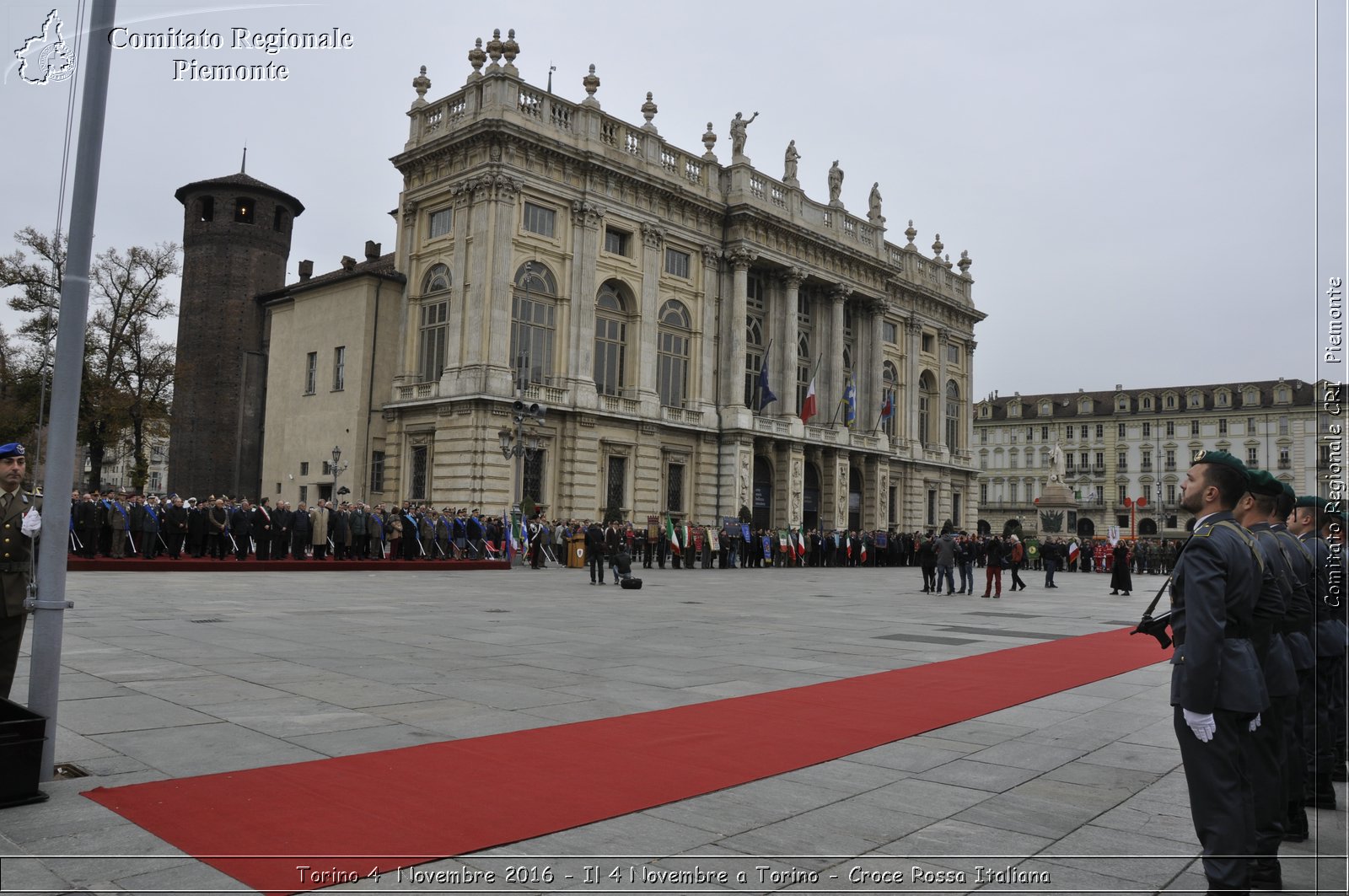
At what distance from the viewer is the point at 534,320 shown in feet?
119

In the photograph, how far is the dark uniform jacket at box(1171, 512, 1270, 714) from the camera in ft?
13.9

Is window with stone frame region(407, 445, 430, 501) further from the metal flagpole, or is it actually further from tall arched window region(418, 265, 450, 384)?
the metal flagpole

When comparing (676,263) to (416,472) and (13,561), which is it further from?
(13,561)

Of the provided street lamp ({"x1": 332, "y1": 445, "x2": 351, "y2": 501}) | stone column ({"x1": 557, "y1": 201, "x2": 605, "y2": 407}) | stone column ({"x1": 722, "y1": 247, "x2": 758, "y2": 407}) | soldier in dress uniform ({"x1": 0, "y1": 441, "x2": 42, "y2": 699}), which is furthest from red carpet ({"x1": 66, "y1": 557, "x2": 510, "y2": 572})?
soldier in dress uniform ({"x1": 0, "y1": 441, "x2": 42, "y2": 699})

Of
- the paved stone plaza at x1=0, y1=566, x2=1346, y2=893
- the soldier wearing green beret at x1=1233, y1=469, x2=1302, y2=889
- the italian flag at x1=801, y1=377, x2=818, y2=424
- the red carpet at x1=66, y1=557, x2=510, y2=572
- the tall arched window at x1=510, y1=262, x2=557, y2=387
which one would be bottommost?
the paved stone plaza at x1=0, y1=566, x2=1346, y2=893

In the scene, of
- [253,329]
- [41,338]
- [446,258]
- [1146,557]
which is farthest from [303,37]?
[1146,557]

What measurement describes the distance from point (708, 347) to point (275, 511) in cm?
2116

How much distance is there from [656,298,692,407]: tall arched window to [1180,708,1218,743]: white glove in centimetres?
3704

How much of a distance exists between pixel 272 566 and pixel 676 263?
Answer: 22.8m

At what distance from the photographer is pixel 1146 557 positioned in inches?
2156

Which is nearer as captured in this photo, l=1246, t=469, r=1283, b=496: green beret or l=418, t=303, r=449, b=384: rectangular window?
l=1246, t=469, r=1283, b=496: green beret

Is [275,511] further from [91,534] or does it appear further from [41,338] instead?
[41,338]

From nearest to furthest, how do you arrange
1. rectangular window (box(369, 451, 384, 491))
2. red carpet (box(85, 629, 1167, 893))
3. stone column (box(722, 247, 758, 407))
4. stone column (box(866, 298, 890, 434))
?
1. red carpet (box(85, 629, 1167, 893))
2. rectangular window (box(369, 451, 384, 491))
3. stone column (box(722, 247, 758, 407))
4. stone column (box(866, 298, 890, 434))

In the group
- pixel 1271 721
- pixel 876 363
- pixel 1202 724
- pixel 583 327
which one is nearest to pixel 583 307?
pixel 583 327
